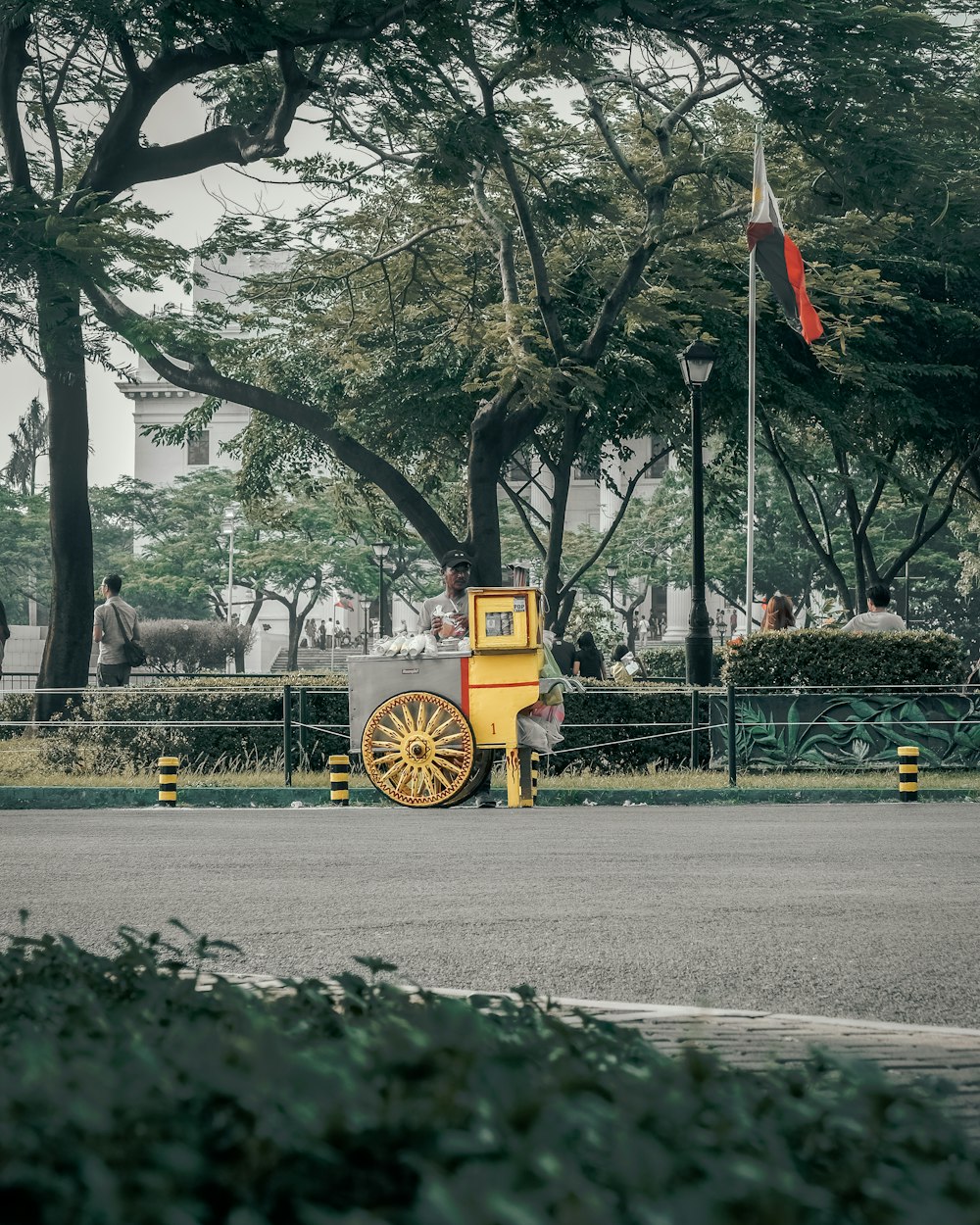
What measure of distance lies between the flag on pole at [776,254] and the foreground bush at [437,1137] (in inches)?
851

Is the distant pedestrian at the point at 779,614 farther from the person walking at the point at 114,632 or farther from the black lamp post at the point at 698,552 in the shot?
the person walking at the point at 114,632

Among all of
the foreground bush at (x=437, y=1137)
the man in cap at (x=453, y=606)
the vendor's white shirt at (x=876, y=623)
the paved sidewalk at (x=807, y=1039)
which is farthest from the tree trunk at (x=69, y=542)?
the foreground bush at (x=437, y=1137)

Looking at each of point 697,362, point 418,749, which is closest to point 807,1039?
point 418,749

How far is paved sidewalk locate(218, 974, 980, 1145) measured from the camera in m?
4.94

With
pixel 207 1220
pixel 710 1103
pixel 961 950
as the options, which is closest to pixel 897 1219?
pixel 710 1103

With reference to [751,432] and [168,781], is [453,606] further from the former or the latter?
[751,432]

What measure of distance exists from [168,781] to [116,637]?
5570 millimetres

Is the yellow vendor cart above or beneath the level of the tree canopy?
beneath

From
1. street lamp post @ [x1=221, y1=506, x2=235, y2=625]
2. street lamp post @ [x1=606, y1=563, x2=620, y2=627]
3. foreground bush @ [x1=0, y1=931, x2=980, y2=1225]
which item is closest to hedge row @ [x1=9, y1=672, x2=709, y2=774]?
foreground bush @ [x1=0, y1=931, x2=980, y2=1225]

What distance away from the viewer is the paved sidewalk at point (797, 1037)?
4938 mm

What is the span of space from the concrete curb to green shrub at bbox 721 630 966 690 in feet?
6.15

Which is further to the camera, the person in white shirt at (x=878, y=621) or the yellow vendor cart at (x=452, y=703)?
the person in white shirt at (x=878, y=621)

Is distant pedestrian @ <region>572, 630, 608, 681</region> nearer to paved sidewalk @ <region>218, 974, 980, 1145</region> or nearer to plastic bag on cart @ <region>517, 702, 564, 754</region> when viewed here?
plastic bag on cart @ <region>517, 702, 564, 754</region>

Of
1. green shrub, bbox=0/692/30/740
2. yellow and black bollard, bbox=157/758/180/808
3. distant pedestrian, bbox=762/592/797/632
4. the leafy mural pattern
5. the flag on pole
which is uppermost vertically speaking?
the flag on pole
